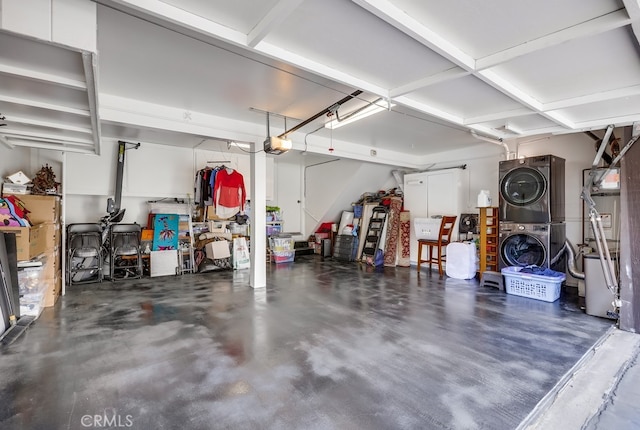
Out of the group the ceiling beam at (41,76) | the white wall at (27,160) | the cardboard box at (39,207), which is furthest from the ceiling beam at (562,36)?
the white wall at (27,160)

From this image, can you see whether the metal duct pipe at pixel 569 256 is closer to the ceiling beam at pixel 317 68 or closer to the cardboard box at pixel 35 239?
the ceiling beam at pixel 317 68

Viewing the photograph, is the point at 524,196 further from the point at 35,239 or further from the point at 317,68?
the point at 35,239

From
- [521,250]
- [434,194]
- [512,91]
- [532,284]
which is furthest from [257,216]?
[521,250]

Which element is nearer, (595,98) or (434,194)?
(595,98)

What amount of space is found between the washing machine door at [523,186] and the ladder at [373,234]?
2.88 metres

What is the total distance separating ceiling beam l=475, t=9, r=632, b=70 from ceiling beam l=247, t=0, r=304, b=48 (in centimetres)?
163

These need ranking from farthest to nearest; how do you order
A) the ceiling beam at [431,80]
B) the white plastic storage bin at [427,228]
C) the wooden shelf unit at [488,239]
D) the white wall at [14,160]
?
the white plastic storage bin at [427,228] → the wooden shelf unit at [488,239] → the white wall at [14,160] → the ceiling beam at [431,80]

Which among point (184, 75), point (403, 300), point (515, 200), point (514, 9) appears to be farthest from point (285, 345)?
point (515, 200)

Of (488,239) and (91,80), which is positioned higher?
(91,80)

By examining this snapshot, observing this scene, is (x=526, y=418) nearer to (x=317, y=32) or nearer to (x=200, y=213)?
(x=317, y=32)

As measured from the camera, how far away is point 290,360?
99.5 inches

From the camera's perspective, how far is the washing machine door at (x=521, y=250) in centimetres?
483

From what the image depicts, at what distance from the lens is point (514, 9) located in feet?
6.30

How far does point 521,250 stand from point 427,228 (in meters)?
1.79
